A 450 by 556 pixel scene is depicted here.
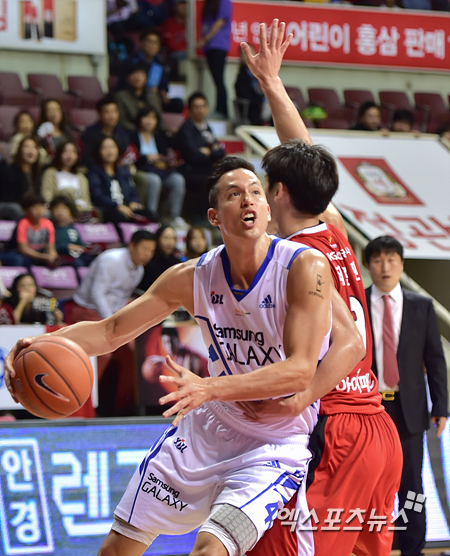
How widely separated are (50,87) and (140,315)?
331 inches

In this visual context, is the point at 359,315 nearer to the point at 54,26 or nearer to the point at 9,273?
the point at 9,273

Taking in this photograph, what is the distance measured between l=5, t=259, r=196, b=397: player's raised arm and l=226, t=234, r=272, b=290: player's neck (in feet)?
0.73

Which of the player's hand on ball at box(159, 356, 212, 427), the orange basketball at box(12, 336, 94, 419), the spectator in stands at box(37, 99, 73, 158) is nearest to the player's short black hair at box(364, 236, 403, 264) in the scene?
the orange basketball at box(12, 336, 94, 419)

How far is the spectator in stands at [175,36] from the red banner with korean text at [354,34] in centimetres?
37

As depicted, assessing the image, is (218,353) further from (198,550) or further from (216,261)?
(198,550)

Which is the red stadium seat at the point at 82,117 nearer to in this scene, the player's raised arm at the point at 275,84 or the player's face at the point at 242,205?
the player's raised arm at the point at 275,84

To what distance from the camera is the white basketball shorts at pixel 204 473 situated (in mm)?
2820

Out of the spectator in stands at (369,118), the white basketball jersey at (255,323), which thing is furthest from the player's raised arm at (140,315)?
the spectator in stands at (369,118)

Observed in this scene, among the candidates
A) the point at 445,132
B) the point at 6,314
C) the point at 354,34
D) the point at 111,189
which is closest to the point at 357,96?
the point at 354,34

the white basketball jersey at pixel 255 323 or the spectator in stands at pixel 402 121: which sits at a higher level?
the spectator in stands at pixel 402 121

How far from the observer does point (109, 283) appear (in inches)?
279

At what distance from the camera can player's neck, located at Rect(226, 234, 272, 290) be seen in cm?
296

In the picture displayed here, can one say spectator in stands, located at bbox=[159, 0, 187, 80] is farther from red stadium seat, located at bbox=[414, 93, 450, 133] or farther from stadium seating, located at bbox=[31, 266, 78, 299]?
stadium seating, located at bbox=[31, 266, 78, 299]

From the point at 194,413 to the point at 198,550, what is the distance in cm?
63
